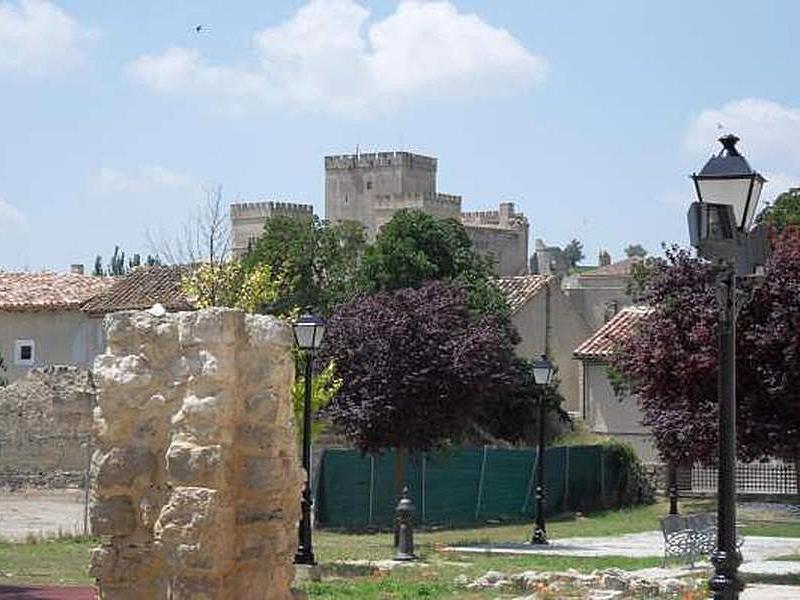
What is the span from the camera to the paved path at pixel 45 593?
1861 centimetres

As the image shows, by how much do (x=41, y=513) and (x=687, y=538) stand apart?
61.2ft

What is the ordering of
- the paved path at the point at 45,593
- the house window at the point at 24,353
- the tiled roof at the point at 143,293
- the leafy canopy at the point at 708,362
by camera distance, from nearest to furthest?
1. the paved path at the point at 45,593
2. the leafy canopy at the point at 708,362
3. the tiled roof at the point at 143,293
4. the house window at the point at 24,353

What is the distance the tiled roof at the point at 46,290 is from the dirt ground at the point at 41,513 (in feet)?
57.6

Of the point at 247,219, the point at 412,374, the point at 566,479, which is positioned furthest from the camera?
the point at 247,219

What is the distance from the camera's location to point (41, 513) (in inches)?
1476

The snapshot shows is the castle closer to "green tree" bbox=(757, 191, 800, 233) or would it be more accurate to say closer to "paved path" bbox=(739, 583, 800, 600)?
"green tree" bbox=(757, 191, 800, 233)

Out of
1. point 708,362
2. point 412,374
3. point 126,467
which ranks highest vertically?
point 412,374

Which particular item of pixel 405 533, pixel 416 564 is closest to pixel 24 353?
pixel 405 533

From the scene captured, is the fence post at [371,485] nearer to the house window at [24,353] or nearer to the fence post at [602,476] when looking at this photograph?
the fence post at [602,476]

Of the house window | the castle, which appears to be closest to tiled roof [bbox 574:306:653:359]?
the house window

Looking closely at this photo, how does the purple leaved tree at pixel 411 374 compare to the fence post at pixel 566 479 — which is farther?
the fence post at pixel 566 479

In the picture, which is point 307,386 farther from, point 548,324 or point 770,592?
point 548,324

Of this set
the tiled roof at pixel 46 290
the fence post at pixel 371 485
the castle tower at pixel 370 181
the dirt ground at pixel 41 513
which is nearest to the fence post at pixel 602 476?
the fence post at pixel 371 485

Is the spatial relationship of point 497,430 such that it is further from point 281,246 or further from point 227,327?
point 227,327
